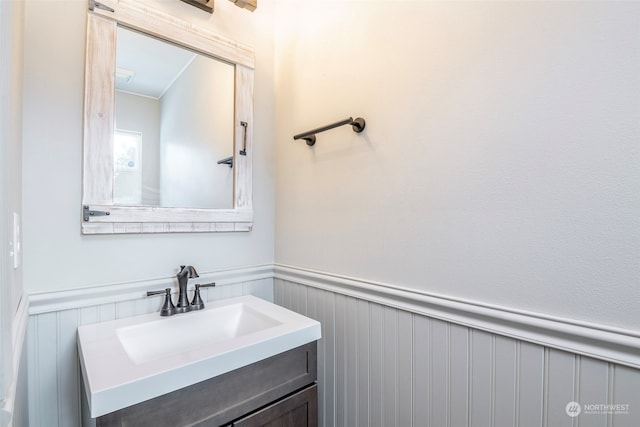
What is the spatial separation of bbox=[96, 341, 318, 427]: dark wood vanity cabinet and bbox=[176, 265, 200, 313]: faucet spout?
43 cm

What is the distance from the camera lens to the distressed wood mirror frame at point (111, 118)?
104 centimetres

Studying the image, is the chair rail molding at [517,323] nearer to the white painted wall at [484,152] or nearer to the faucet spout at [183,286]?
the white painted wall at [484,152]

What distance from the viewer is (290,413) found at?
0.97 meters

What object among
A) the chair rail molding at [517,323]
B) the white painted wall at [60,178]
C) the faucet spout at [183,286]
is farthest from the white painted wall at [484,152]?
the white painted wall at [60,178]

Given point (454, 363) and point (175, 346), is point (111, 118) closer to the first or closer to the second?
point (175, 346)

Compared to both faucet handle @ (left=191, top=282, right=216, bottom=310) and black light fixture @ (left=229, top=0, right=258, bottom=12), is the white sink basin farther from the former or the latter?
black light fixture @ (left=229, top=0, right=258, bottom=12)

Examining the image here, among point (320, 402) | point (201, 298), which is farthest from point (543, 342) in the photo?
point (201, 298)

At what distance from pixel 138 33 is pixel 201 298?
106 centimetres

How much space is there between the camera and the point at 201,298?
126 cm

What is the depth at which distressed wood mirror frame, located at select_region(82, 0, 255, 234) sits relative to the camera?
40.8 inches

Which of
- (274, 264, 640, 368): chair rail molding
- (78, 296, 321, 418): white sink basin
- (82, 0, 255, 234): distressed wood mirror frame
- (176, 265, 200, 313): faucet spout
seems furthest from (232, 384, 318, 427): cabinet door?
(82, 0, 255, 234): distressed wood mirror frame

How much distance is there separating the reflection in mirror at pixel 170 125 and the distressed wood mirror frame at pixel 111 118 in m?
0.03

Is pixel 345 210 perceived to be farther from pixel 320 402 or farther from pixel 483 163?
pixel 320 402

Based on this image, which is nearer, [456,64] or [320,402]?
[456,64]
